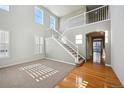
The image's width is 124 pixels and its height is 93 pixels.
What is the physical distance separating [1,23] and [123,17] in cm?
559

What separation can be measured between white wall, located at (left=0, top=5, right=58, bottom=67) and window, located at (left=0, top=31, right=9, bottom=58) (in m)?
0.23

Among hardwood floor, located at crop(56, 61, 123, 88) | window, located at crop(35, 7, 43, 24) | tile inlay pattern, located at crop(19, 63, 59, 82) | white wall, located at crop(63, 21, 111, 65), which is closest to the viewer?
hardwood floor, located at crop(56, 61, 123, 88)

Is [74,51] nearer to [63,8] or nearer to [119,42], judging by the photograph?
[119,42]

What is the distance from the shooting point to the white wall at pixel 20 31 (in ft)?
16.2

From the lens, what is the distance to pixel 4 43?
188 inches

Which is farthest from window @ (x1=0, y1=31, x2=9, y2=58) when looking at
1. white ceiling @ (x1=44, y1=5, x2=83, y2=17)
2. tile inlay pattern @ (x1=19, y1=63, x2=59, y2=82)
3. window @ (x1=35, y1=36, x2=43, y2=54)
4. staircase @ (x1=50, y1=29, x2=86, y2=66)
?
white ceiling @ (x1=44, y1=5, x2=83, y2=17)

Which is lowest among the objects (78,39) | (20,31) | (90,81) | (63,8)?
(90,81)

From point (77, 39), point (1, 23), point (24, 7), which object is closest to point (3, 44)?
point (1, 23)

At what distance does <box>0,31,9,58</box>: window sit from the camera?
4657 mm

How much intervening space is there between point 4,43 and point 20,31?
1.36 metres

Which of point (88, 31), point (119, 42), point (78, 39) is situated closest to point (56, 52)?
point (78, 39)

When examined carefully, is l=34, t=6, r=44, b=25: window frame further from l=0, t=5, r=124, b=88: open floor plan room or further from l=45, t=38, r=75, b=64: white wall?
l=45, t=38, r=75, b=64: white wall

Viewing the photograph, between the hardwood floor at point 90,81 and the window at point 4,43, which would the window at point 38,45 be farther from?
the hardwood floor at point 90,81

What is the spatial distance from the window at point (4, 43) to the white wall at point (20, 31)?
0.75 ft
